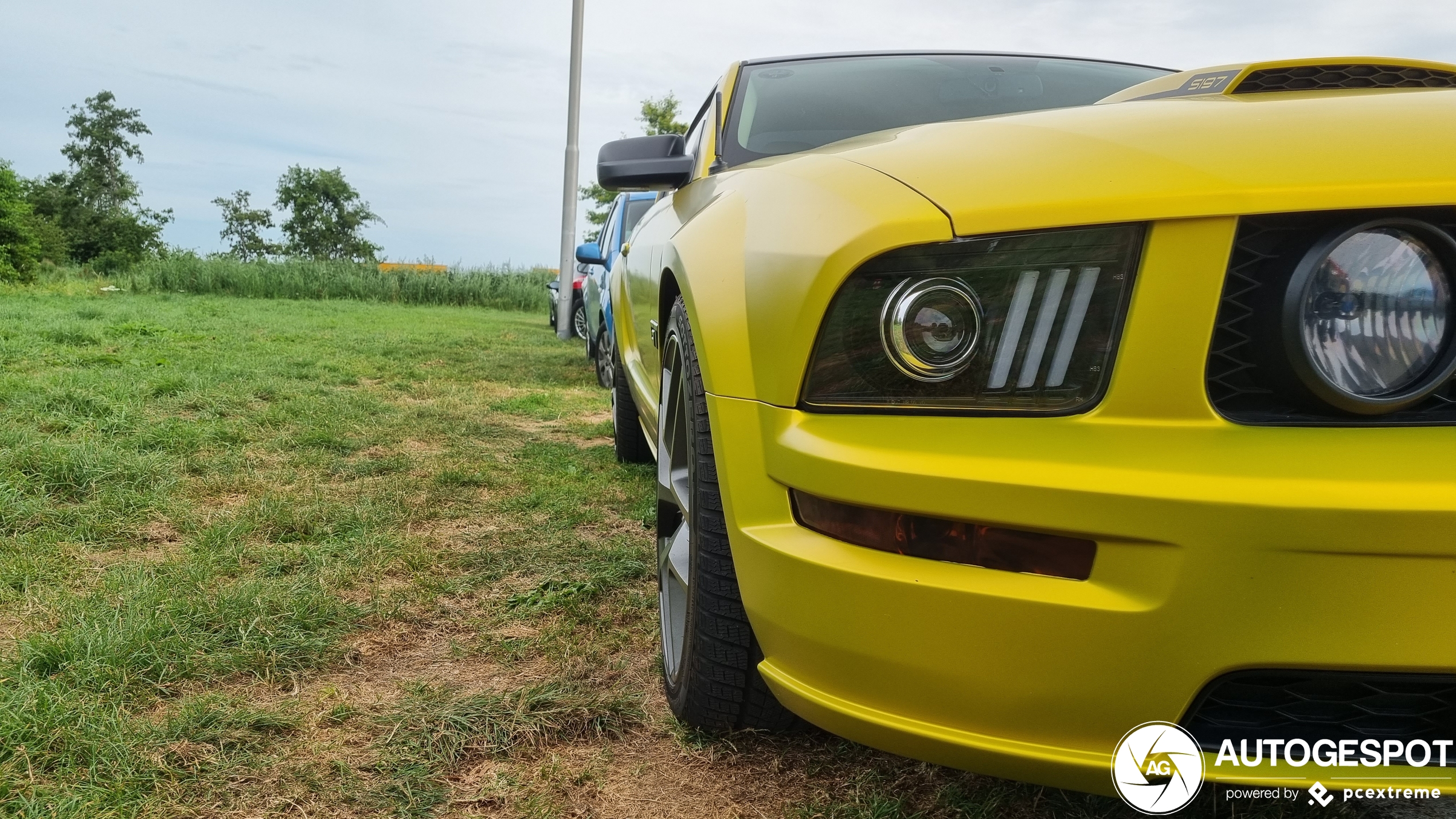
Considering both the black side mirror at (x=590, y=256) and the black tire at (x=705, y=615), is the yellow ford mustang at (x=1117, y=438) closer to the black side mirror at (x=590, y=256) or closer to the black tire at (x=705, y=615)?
the black tire at (x=705, y=615)

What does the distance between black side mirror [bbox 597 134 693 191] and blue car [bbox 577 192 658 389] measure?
3140 millimetres

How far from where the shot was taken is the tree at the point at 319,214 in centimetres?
6284

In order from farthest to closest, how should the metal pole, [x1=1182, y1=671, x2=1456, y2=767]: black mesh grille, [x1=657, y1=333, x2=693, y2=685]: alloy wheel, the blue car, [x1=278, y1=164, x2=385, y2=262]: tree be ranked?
[x1=278, y1=164, x2=385, y2=262]: tree
the metal pole
the blue car
[x1=657, y1=333, x2=693, y2=685]: alloy wheel
[x1=1182, y1=671, x2=1456, y2=767]: black mesh grille

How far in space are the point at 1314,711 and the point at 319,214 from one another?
226 feet

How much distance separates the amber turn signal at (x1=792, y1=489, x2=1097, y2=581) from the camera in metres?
1.14

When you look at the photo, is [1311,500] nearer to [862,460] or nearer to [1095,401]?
[1095,401]

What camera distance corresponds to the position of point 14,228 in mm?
43812

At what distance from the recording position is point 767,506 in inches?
54.2

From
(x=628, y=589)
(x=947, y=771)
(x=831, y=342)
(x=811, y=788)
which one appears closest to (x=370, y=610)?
(x=628, y=589)

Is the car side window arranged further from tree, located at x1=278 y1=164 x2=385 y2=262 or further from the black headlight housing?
tree, located at x1=278 y1=164 x2=385 y2=262

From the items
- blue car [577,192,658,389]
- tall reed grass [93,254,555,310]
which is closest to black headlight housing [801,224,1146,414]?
blue car [577,192,658,389]

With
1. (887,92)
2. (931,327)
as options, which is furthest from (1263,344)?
(887,92)

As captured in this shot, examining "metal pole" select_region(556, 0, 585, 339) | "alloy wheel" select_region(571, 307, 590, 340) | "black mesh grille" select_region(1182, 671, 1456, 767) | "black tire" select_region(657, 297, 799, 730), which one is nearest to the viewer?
"black mesh grille" select_region(1182, 671, 1456, 767)

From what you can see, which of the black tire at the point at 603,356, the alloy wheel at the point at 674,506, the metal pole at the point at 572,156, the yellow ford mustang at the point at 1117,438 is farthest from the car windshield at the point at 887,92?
the metal pole at the point at 572,156
